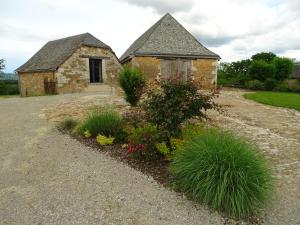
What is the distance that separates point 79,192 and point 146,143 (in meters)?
1.53

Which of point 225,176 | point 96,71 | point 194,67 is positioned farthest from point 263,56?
point 225,176

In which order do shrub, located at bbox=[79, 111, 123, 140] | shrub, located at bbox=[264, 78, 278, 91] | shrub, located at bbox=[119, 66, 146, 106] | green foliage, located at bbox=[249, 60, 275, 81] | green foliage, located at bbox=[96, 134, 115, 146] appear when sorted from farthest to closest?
1. green foliage, located at bbox=[249, 60, 275, 81]
2. shrub, located at bbox=[264, 78, 278, 91]
3. shrub, located at bbox=[119, 66, 146, 106]
4. shrub, located at bbox=[79, 111, 123, 140]
5. green foliage, located at bbox=[96, 134, 115, 146]

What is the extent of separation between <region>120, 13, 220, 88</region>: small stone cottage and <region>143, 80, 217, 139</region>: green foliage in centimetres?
1203

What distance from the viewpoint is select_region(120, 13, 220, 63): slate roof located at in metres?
17.3

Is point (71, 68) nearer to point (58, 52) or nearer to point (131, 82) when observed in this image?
point (58, 52)

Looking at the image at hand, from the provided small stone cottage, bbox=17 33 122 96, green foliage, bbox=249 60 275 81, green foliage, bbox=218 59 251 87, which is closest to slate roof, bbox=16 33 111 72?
small stone cottage, bbox=17 33 122 96

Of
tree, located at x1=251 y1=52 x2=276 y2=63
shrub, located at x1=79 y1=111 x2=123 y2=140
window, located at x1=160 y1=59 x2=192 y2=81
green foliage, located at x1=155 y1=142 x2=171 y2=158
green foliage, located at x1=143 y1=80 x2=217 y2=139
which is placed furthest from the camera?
tree, located at x1=251 y1=52 x2=276 y2=63

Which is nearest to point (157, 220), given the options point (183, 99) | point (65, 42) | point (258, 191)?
point (258, 191)

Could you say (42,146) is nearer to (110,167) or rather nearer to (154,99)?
(110,167)

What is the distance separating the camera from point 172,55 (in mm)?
17578

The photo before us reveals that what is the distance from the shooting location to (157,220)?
3297mm

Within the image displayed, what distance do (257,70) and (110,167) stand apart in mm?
21139

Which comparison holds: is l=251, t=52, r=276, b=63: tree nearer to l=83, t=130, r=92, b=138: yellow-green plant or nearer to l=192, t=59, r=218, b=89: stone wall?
l=192, t=59, r=218, b=89: stone wall

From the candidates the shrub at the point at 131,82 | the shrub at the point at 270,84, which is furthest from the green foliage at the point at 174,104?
the shrub at the point at 270,84
